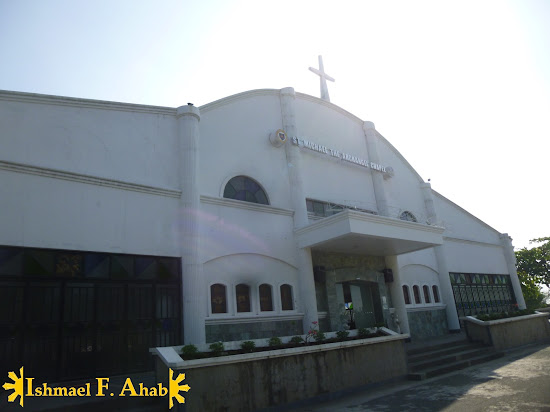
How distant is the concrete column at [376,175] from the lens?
19844 mm

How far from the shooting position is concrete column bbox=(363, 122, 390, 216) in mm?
19844

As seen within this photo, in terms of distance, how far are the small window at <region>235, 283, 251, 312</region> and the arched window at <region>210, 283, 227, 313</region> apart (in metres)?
0.51

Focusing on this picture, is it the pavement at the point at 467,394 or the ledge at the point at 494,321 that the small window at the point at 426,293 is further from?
the pavement at the point at 467,394

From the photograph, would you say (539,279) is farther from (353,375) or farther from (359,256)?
(353,375)

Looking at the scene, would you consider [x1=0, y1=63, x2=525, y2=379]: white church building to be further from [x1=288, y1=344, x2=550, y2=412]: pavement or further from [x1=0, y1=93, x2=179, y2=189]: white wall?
[x1=288, y1=344, x2=550, y2=412]: pavement

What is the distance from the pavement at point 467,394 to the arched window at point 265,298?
4.50m

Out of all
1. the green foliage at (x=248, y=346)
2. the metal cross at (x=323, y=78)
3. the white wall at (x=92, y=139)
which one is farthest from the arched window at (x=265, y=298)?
the metal cross at (x=323, y=78)

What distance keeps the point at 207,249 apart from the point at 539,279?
34623 mm

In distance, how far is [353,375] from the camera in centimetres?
1053

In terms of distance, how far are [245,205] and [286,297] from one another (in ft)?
12.1

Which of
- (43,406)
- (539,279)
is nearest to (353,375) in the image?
(43,406)

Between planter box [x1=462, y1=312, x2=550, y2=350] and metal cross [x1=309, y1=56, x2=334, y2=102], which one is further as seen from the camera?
metal cross [x1=309, y1=56, x2=334, y2=102]

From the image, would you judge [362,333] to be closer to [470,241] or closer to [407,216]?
[407,216]

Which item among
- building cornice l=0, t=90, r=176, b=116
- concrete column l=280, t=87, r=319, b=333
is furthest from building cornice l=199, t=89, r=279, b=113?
building cornice l=0, t=90, r=176, b=116
